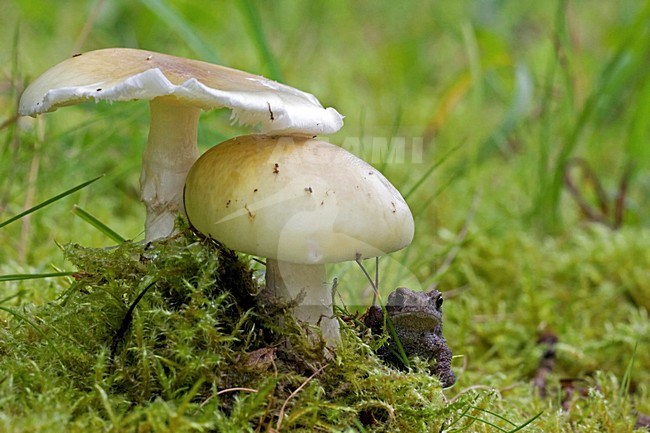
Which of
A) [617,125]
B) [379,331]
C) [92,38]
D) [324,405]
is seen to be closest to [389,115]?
[617,125]

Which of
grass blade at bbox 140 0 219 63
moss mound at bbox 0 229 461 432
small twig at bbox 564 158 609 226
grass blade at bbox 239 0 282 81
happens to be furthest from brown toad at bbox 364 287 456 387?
small twig at bbox 564 158 609 226

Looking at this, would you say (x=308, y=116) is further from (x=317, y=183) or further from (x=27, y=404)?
(x=27, y=404)

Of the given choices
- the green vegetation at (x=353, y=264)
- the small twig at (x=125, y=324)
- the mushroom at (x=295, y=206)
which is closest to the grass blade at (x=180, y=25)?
the green vegetation at (x=353, y=264)

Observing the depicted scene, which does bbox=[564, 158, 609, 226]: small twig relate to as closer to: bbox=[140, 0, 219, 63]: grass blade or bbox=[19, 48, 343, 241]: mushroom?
bbox=[140, 0, 219, 63]: grass blade

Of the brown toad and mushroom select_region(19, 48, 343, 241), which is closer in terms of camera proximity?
mushroom select_region(19, 48, 343, 241)

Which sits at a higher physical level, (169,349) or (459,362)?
(169,349)

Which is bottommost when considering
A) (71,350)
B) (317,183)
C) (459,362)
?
(459,362)

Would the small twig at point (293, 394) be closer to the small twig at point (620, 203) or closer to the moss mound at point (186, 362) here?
the moss mound at point (186, 362)
